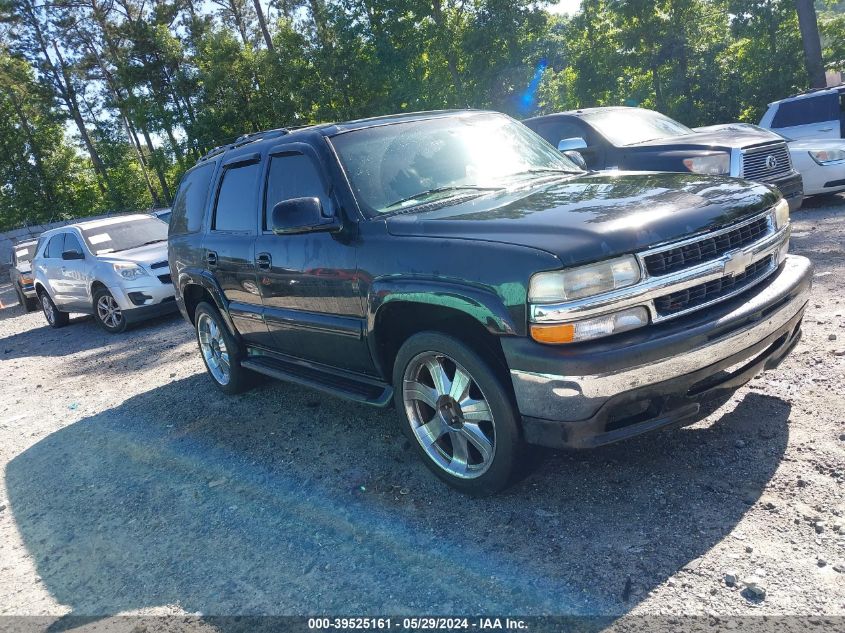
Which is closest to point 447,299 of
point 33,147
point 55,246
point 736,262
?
point 736,262

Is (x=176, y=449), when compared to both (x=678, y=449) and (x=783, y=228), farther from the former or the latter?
(x=783, y=228)

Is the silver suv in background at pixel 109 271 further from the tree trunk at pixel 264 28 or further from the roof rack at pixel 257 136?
the tree trunk at pixel 264 28

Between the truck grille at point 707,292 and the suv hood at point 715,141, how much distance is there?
5365 millimetres

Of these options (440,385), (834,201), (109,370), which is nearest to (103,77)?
(109,370)

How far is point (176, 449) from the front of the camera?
16.3ft

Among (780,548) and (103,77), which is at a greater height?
(103,77)

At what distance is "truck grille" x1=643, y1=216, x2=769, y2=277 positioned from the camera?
9.48 feet

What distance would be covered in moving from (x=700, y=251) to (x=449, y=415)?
4.80ft

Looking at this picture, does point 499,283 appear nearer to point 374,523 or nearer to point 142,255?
point 374,523

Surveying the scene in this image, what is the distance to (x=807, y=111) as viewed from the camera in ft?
38.9

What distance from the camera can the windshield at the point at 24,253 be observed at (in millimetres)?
16984

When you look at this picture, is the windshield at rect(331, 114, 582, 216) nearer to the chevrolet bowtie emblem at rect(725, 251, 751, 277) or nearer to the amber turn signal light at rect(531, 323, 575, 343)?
the amber turn signal light at rect(531, 323, 575, 343)

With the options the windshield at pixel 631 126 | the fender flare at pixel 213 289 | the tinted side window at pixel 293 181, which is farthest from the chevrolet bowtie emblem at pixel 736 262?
the windshield at pixel 631 126

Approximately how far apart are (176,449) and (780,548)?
13.2ft
